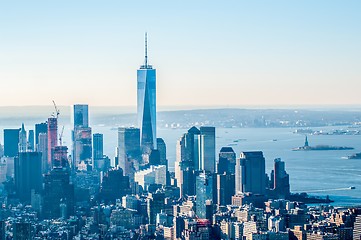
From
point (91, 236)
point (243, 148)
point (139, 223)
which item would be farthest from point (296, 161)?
point (91, 236)

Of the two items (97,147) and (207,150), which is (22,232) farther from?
(97,147)

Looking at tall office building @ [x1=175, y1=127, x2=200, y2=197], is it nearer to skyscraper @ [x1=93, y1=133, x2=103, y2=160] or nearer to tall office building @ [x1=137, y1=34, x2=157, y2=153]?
tall office building @ [x1=137, y1=34, x2=157, y2=153]

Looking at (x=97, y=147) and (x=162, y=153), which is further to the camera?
(x=97, y=147)

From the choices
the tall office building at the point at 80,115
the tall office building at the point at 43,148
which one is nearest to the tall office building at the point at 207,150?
the tall office building at the point at 43,148

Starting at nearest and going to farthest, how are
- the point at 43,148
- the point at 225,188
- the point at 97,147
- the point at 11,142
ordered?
the point at 225,188
the point at 43,148
the point at 11,142
the point at 97,147

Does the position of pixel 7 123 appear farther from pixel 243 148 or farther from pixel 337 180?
pixel 337 180

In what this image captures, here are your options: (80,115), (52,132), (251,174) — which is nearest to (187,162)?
(251,174)
